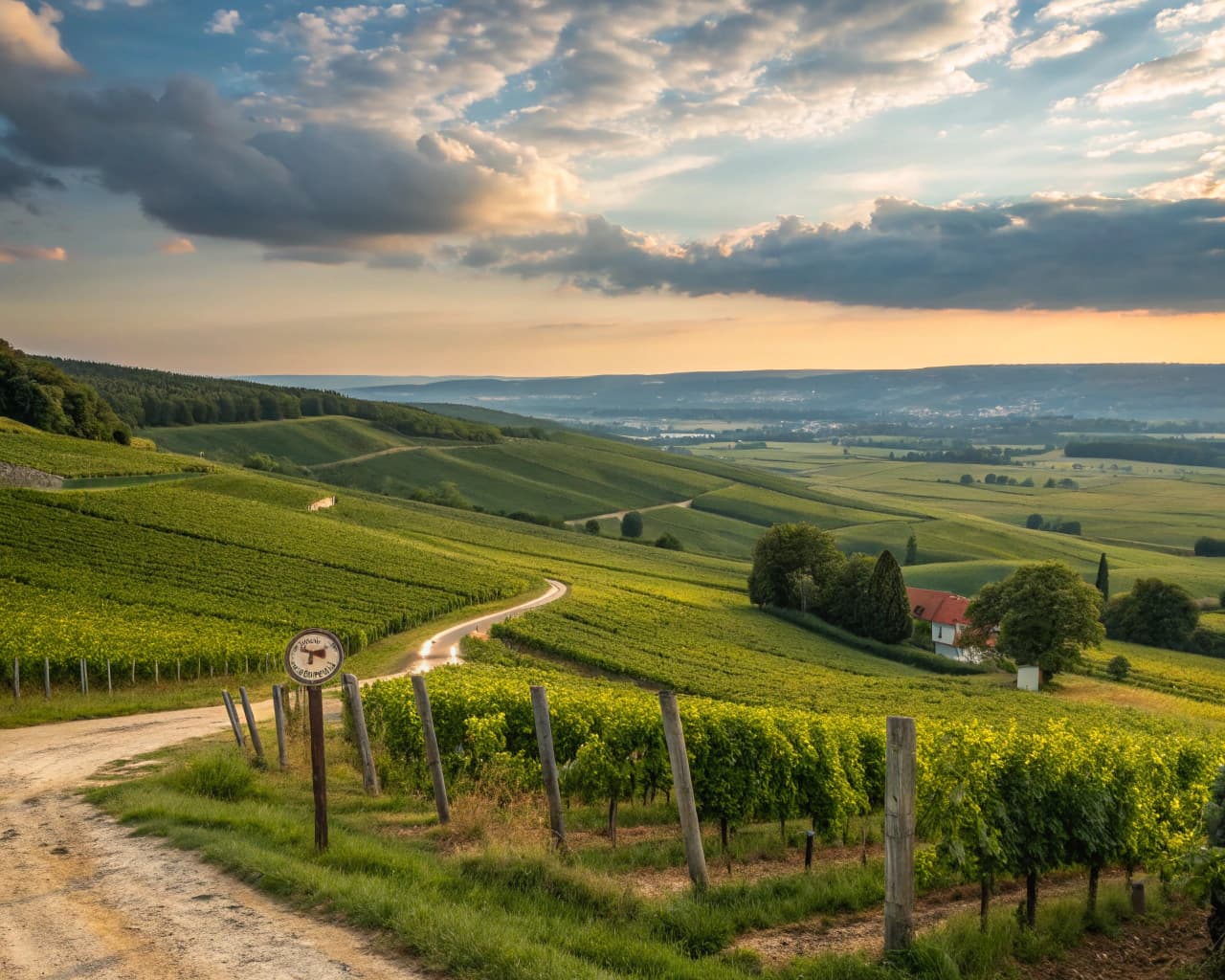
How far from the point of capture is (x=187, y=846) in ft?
39.3

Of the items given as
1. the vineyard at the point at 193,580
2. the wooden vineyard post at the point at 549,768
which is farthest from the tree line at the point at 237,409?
the wooden vineyard post at the point at 549,768

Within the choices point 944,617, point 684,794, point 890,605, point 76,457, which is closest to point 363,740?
point 684,794

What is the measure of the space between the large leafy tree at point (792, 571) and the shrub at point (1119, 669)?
23713mm

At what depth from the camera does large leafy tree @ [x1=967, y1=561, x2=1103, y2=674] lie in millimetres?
59438

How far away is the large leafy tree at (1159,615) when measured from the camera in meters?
83.7

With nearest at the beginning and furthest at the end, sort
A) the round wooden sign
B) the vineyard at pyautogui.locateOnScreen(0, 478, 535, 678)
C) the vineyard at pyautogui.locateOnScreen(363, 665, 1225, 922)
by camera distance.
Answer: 1. the vineyard at pyautogui.locateOnScreen(363, 665, 1225, 922)
2. the round wooden sign
3. the vineyard at pyautogui.locateOnScreen(0, 478, 535, 678)

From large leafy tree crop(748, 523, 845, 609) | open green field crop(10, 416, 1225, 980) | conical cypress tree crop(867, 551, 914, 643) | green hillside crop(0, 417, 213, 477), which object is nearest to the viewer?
open green field crop(10, 416, 1225, 980)

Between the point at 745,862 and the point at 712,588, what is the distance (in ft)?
239

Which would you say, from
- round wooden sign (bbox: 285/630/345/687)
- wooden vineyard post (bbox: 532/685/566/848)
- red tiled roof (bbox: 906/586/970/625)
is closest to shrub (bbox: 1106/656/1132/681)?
red tiled roof (bbox: 906/586/970/625)

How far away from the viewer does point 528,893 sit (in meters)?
9.98

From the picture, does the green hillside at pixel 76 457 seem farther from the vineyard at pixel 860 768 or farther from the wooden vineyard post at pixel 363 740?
the wooden vineyard post at pixel 363 740

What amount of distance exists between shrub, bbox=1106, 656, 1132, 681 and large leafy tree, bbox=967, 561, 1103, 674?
215 inches

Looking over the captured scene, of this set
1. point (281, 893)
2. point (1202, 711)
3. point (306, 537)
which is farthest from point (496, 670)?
point (1202, 711)

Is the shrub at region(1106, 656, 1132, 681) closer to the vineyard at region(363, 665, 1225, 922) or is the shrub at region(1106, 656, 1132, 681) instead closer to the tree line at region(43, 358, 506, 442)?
the vineyard at region(363, 665, 1225, 922)
